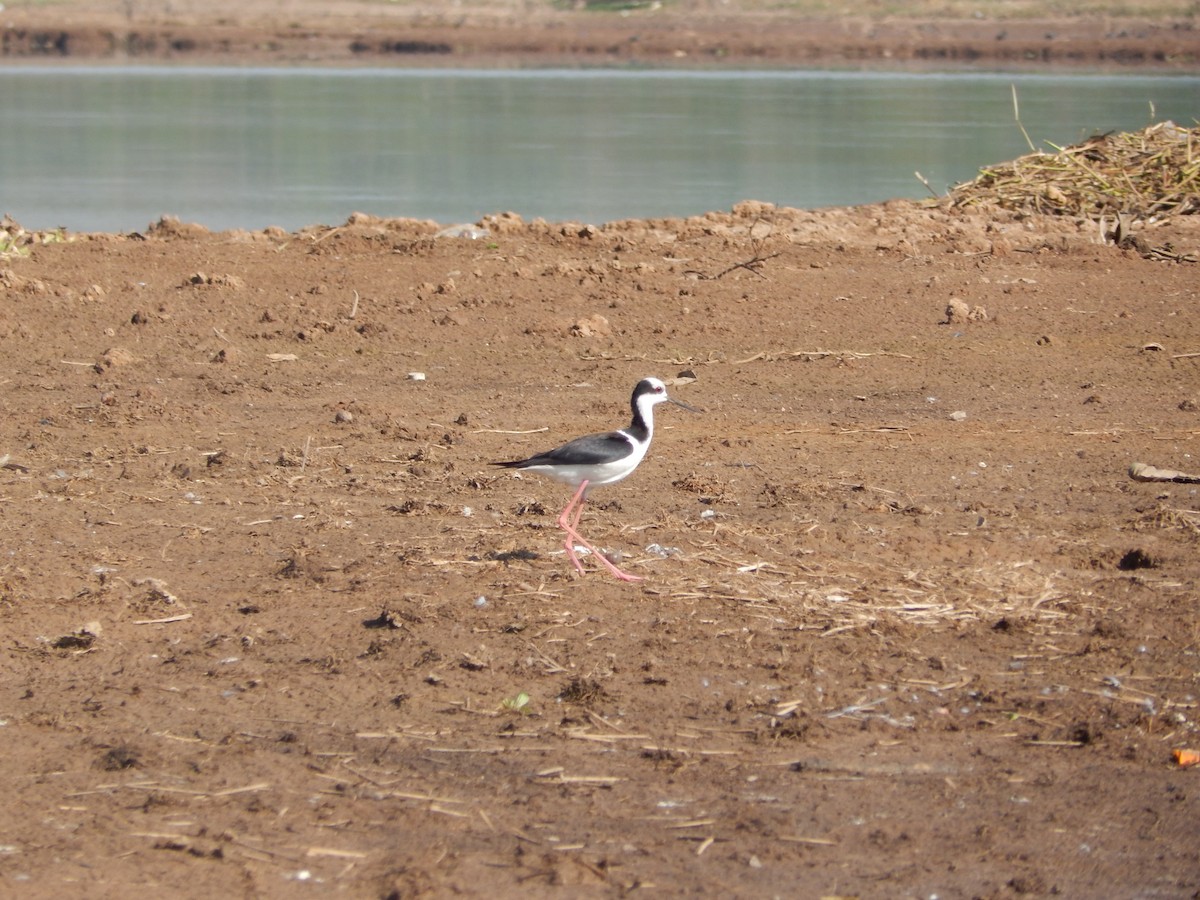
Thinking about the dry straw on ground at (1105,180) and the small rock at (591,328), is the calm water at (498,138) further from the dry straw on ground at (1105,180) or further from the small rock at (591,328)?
the small rock at (591,328)

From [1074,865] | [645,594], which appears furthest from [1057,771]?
[645,594]

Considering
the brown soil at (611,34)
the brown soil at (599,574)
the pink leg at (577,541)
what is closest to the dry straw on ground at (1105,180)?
the brown soil at (599,574)

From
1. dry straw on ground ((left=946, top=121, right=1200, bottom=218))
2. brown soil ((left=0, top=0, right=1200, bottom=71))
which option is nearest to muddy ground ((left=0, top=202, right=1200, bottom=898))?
dry straw on ground ((left=946, top=121, right=1200, bottom=218))

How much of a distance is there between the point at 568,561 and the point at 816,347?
14.1 feet

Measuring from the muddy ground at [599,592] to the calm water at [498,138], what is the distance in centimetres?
652

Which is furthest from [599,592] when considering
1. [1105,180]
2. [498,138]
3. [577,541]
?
[498,138]

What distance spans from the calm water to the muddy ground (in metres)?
6.52

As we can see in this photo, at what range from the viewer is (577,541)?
23.2 ft

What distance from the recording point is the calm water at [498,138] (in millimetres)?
21391

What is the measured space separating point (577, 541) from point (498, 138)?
24.1 m

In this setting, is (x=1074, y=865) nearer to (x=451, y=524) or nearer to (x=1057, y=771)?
(x=1057, y=771)

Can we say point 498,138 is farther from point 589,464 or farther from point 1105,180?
point 589,464

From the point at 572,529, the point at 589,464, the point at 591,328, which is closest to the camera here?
the point at 589,464

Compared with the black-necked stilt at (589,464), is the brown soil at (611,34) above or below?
above
